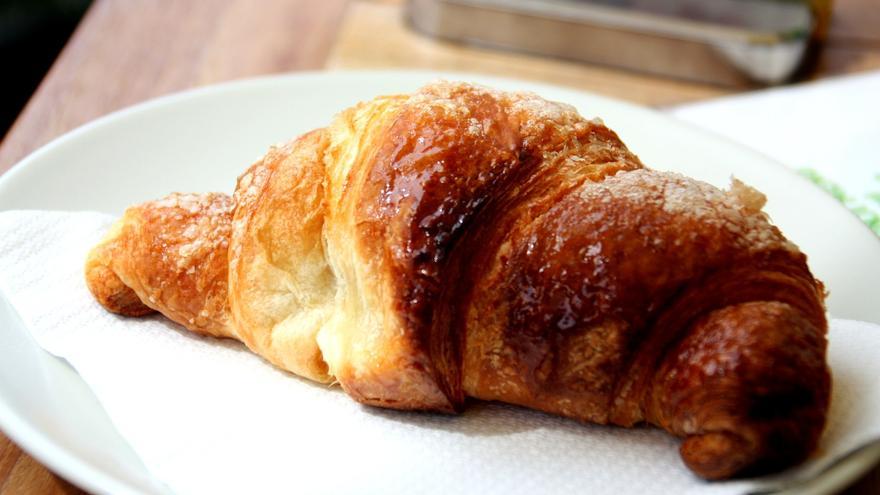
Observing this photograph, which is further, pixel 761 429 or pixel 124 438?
pixel 124 438

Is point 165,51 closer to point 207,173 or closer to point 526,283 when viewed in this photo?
point 207,173

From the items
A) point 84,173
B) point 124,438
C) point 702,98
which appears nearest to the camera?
point 124,438

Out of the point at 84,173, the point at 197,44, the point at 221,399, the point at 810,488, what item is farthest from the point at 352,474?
the point at 197,44

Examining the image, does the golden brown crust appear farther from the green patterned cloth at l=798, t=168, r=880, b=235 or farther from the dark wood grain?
the green patterned cloth at l=798, t=168, r=880, b=235

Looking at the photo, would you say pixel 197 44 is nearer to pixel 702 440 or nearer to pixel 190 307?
pixel 190 307

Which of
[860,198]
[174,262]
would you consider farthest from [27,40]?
[860,198]

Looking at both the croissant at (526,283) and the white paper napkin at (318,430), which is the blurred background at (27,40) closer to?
the white paper napkin at (318,430)
